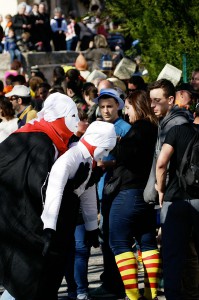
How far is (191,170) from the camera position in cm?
739

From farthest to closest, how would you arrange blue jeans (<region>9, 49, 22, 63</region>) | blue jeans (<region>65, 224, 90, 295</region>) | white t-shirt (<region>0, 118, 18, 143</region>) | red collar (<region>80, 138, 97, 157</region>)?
1. blue jeans (<region>9, 49, 22, 63</region>)
2. white t-shirt (<region>0, 118, 18, 143</region>)
3. blue jeans (<region>65, 224, 90, 295</region>)
4. red collar (<region>80, 138, 97, 157</region>)

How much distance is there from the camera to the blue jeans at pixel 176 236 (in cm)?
750

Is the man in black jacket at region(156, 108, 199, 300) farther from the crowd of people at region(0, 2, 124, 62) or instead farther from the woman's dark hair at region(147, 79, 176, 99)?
the crowd of people at region(0, 2, 124, 62)

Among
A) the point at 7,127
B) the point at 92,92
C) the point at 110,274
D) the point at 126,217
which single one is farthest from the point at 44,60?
the point at 126,217

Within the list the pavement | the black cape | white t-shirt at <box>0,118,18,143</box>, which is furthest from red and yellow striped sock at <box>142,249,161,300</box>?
white t-shirt at <box>0,118,18,143</box>

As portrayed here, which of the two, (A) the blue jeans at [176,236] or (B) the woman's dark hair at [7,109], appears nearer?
(A) the blue jeans at [176,236]

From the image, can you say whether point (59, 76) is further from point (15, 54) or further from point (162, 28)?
point (15, 54)

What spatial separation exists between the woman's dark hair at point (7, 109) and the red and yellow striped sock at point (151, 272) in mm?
2980

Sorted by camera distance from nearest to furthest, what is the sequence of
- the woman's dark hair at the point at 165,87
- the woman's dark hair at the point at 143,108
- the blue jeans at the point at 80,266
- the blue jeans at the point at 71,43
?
the woman's dark hair at the point at 165,87 → the woman's dark hair at the point at 143,108 → the blue jeans at the point at 80,266 → the blue jeans at the point at 71,43

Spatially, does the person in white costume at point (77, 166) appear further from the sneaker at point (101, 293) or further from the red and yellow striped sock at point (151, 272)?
the sneaker at point (101, 293)

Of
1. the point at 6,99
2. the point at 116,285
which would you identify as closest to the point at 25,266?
the point at 116,285

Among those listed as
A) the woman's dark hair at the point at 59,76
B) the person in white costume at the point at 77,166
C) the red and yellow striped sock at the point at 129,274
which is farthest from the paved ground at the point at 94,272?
the woman's dark hair at the point at 59,76

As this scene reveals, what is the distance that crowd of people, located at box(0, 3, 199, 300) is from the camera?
7188 mm

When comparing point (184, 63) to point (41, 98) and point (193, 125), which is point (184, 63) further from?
point (193, 125)
